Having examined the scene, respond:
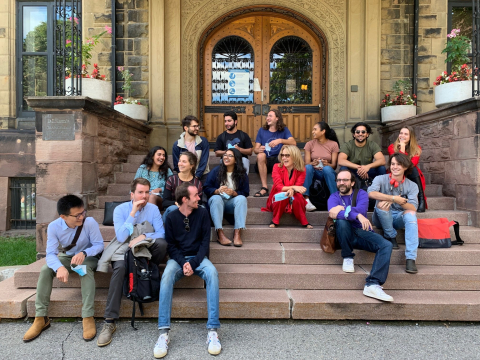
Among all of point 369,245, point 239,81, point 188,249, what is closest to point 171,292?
point 188,249

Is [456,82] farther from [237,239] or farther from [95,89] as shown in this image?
[95,89]

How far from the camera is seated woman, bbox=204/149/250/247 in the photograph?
4637mm

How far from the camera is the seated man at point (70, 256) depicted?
11.4ft

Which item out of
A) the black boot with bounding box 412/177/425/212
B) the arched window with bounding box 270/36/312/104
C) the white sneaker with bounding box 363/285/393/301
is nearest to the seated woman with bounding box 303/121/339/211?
the black boot with bounding box 412/177/425/212

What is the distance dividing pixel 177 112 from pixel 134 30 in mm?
2089

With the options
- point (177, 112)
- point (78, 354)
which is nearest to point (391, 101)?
point (177, 112)

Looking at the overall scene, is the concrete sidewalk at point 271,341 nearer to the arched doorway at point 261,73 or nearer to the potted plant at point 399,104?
the potted plant at point 399,104

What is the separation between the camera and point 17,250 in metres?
6.43

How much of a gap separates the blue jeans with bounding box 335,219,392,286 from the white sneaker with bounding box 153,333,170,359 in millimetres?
2102

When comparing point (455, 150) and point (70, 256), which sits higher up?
point (455, 150)

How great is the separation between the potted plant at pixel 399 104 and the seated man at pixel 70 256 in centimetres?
650

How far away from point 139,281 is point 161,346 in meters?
0.67

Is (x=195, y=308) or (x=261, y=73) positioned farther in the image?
(x=261, y=73)

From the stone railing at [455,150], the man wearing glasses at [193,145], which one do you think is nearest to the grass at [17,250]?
the man wearing glasses at [193,145]
